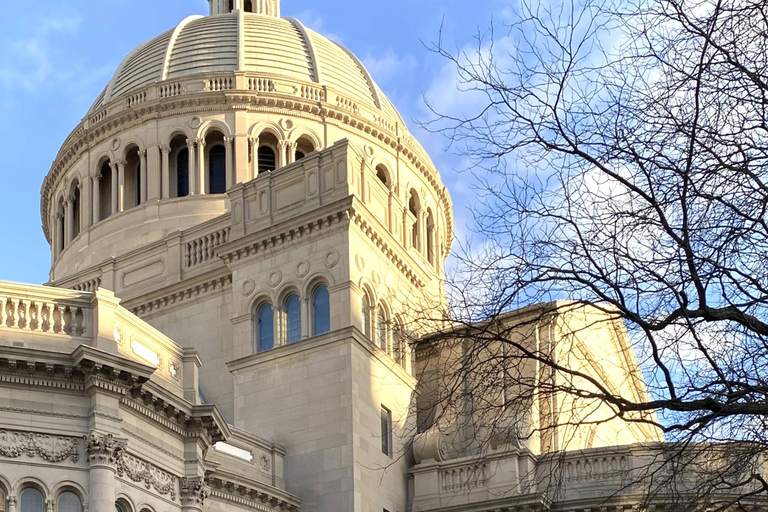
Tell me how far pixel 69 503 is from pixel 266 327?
44.4 ft

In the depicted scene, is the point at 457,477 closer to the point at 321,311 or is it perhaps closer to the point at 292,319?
the point at 321,311

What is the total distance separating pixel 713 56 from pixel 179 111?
42.2 metres

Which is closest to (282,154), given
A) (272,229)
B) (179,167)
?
(179,167)

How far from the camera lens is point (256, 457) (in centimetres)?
3800

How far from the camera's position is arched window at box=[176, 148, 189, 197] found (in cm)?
5494

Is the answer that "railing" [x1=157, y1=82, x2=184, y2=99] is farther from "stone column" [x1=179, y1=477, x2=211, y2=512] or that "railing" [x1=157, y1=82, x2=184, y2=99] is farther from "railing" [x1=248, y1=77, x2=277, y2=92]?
"stone column" [x1=179, y1=477, x2=211, y2=512]

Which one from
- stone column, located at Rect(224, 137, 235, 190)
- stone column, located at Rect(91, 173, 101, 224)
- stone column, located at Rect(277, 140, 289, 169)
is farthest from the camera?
stone column, located at Rect(91, 173, 101, 224)

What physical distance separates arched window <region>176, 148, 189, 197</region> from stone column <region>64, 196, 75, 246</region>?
18.9 ft

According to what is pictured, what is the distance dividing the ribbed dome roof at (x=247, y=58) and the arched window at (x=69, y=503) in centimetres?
2978

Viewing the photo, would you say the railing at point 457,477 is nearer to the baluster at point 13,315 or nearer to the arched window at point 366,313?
the arched window at point 366,313

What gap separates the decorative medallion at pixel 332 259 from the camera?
134 feet

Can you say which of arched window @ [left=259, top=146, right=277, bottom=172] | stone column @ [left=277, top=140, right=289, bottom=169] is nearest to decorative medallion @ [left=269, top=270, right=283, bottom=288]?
stone column @ [left=277, top=140, right=289, bottom=169]

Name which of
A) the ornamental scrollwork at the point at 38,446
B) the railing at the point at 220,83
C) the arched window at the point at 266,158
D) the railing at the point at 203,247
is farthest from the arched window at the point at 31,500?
the railing at the point at 220,83

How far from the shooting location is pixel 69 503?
2912cm
